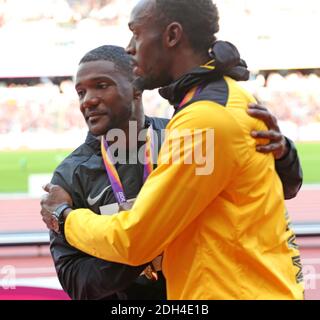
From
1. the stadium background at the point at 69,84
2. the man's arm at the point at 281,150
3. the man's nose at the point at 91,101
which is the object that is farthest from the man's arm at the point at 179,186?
the stadium background at the point at 69,84

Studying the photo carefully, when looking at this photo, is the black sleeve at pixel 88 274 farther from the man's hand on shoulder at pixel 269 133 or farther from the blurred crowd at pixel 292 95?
the blurred crowd at pixel 292 95

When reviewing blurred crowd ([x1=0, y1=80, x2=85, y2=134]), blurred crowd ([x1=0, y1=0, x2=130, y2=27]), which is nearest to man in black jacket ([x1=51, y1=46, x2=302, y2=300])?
blurred crowd ([x1=0, y1=0, x2=130, y2=27])

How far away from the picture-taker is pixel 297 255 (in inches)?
68.8

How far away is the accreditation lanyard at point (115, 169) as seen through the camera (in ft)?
6.04

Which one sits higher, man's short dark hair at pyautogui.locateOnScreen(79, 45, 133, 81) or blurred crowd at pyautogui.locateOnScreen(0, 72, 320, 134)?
blurred crowd at pyautogui.locateOnScreen(0, 72, 320, 134)

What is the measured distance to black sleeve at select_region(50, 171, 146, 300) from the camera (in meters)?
1.76

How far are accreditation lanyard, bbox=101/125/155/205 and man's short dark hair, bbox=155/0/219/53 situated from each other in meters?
0.34

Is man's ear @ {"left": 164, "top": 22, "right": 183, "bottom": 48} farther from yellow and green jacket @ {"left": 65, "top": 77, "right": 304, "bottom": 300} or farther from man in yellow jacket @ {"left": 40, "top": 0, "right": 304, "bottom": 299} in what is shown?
yellow and green jacket @ {"left": 65, "top": 77, "right": 304, "bottom": 300}

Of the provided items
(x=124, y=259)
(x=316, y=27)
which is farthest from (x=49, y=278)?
(x=124, y=259)

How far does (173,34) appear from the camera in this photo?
65.4 inches

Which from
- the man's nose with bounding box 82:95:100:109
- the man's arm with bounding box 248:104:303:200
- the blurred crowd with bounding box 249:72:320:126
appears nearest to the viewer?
the man's arm with bounding box 248:104:303:200

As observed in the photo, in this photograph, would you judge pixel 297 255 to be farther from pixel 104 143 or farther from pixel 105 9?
pixel 105 9

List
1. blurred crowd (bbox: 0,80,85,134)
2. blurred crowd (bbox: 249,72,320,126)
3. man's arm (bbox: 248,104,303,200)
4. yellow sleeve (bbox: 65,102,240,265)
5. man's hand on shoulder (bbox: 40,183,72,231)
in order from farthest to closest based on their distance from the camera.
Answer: blurred crowd (bbox: 0,80,85,134) < blurred crowd (bbox: 249,72,320,126) < man's hand on shoulder (bbox: 40,183,72,231) < man's arm (bbox: 248,104,303,200) < yellow sleeve (bbox: 65,102,240,265)

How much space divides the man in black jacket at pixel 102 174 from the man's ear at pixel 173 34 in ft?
1.04
